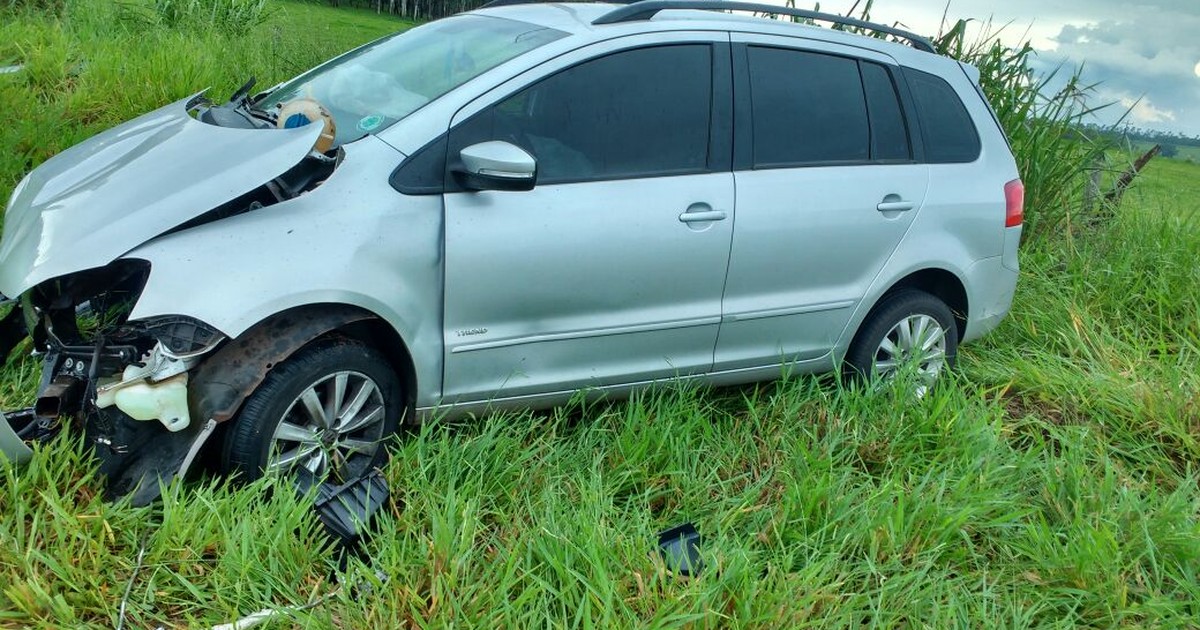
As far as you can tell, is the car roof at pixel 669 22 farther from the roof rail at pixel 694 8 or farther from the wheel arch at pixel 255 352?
the wheel arch at pixel 255 352

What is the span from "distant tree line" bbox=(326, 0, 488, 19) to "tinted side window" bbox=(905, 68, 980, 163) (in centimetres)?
854

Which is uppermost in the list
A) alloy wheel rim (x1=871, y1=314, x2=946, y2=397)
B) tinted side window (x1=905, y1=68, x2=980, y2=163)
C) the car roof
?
the car roof

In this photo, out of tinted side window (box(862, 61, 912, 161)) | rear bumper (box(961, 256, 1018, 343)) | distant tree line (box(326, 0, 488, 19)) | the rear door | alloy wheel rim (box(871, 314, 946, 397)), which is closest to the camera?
the rear door

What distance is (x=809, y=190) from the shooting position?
160 inches

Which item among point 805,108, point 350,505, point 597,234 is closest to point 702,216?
point 597,234

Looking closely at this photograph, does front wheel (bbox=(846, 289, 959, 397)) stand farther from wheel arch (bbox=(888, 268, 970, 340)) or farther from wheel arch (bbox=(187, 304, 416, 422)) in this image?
wheel arch (bbox=(187, 304, 416, 422))

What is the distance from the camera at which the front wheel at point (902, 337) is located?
14.6 feet

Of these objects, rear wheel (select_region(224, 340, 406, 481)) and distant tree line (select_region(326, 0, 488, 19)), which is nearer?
rear wheel (select_region(224, 340, 406, 481))

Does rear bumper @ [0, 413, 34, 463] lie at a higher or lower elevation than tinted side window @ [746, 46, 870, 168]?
lower

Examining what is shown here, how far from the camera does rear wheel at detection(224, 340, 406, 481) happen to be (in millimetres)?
3074

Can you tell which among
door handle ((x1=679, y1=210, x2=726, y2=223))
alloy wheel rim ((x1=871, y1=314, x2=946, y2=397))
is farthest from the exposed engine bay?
alloy wheel rim ((x1=871, y1=314, x2=946, y2=397))

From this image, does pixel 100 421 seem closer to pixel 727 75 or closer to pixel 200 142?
pixel 200 142

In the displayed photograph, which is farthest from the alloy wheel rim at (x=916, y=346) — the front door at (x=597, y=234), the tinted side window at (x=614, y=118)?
the tinted side window at (x=614, y=118)

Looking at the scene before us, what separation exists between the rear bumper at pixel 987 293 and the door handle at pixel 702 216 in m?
1.43
